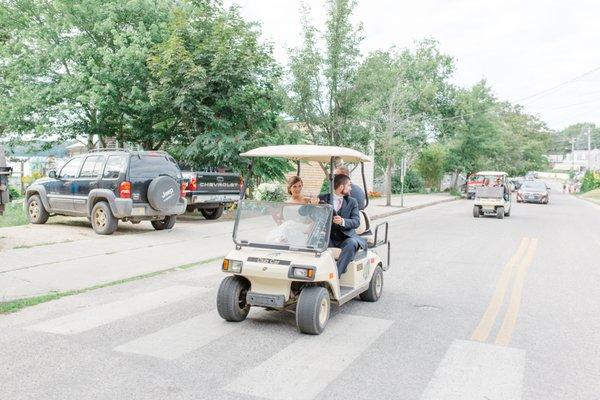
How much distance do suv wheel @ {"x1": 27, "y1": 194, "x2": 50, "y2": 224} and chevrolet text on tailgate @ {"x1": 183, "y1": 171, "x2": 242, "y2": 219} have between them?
3861 millimetres

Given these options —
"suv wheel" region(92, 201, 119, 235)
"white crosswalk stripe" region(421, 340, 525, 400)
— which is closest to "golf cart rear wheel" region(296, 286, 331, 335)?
"white crosswalk stripe" region(421, 340, 525, 400)

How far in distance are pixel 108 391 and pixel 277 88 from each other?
16.2 meters

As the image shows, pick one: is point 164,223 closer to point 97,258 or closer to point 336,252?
point 97,258

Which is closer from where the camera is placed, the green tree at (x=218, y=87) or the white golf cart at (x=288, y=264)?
the white golf cart at (x=288, y=264)

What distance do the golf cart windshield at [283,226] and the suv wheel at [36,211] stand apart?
10.2 meters

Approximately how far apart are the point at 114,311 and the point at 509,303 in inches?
207

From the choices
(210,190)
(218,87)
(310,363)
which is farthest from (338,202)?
(218,87)

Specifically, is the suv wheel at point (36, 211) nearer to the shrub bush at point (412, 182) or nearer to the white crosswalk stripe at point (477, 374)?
the white crosswalk stripe at point (477, 374)

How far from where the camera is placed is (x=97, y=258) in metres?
10.1

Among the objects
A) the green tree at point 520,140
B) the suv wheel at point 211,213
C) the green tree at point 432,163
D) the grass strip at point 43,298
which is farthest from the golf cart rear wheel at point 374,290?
the green tree at point 520,140

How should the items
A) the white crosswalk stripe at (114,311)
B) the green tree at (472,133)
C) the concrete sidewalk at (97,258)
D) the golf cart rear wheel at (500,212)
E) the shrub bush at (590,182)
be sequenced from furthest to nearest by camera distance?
A: 1. the shrub bush at (590,182)
2. the green tree at (472,133)
3. the golf cart rear wheel at (500,212)
4. the concrete sidewalk at (97,258)
5. the white crosswalk stripe at (114,311)

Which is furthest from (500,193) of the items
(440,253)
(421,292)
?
(421,292)

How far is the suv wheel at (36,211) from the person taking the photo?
48.1 feet

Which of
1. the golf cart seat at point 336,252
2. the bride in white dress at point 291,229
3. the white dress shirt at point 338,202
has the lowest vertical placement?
the golf cart seat at point 336,252
